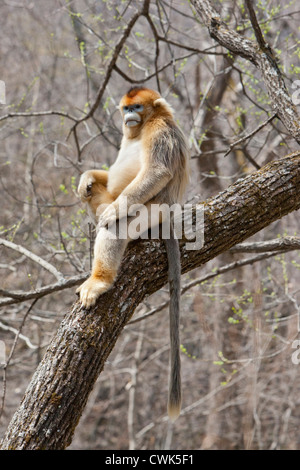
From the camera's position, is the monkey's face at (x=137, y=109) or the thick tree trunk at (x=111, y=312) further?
the monkey's face at (x=137, y=109)

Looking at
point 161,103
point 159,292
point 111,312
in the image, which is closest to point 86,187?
point 161,103

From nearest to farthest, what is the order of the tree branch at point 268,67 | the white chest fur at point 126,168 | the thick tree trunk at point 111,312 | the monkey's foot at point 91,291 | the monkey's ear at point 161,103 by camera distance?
1. the thick tree trunk at point 111,312
2. the monkey's foot at point 91,291
3. the tree branch at point 268,67
4. the white chest fur at point 126,168
5. the monkey's ear at point 161,103

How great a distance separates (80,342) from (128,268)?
0.60 metres

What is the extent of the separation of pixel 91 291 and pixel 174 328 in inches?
25.3

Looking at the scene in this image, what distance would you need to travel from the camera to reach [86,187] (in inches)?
163

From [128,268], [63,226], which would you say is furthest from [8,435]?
[63,226]

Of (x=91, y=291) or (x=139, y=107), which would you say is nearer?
(x=91, y=291)

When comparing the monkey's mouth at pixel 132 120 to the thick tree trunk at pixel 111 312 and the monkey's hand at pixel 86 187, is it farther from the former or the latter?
the thick tree trunk at pixel 111 312

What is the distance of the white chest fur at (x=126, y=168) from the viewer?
3947mm

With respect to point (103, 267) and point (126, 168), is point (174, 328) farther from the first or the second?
point (126, 168)

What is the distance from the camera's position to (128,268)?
128 inches

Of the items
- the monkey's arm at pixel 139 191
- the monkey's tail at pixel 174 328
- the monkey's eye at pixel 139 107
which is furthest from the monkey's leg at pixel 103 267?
the monkey's eye at pixel 139 107

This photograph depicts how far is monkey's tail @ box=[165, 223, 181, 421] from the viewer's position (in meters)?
3.23

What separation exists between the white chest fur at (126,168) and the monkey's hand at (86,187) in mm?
155
